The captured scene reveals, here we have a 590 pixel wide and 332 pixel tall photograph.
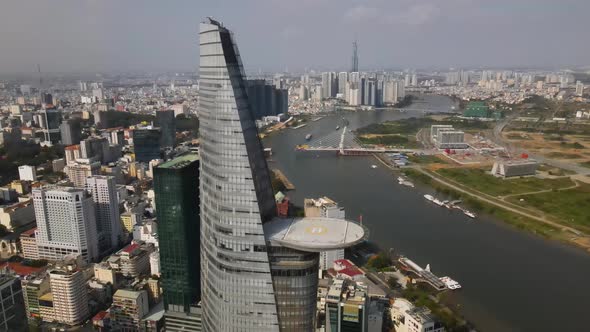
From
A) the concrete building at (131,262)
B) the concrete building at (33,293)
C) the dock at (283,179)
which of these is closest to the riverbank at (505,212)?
the dock at (283,179)

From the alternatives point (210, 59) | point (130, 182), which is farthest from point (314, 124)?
point (210, 59)

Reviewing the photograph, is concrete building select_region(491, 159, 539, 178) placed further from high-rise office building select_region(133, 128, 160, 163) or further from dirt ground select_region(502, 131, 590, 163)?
high-rise office building select_region(133, 128, 160, 163)

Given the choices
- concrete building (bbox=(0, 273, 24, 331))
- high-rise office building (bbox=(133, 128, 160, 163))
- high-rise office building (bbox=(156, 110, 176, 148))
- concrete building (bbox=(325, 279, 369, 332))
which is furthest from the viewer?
high-rise office building (bbox=(156, 110, 176, 148))

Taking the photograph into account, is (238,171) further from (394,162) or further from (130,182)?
(394,162)

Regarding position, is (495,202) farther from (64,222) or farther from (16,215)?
(16,215)

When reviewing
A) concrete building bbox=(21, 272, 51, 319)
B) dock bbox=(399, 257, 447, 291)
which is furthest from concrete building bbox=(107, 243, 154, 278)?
dock bbox=(399, 257, 447, 291)

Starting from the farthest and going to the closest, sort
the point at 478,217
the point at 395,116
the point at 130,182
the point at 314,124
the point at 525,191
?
the point at 395,116, the point at 314,124, the point at 130,182, the point at 525,191, the point at 478,217
